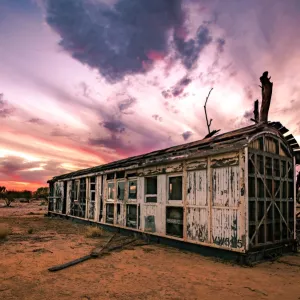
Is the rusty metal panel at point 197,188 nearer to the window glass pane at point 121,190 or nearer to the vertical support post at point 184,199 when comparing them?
the vertical support post at point 184,199

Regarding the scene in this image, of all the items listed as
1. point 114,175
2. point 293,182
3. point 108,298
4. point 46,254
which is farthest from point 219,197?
point 114,175

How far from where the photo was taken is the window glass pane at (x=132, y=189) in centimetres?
1286

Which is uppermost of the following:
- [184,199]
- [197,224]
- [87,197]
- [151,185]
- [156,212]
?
[151,185]

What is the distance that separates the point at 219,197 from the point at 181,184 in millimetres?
1905

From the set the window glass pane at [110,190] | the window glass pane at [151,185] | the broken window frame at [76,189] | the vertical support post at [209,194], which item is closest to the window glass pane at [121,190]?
the window glass pane at [110,190]

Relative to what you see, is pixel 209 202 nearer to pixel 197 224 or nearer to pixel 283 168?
pixel 197 224

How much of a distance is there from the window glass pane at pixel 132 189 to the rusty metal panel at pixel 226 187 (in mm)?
4850

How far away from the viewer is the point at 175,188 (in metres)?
10.5

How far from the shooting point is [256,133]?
28.8ft

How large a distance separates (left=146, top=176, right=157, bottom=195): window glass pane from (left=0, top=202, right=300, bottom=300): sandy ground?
111 inches

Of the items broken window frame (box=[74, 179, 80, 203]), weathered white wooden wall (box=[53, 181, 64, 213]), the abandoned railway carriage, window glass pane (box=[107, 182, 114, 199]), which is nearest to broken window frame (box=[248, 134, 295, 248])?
the abandoned railway carriage

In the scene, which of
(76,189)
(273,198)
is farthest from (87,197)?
(273,198)

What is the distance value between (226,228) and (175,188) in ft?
9.03

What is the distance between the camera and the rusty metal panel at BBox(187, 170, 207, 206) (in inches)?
364
